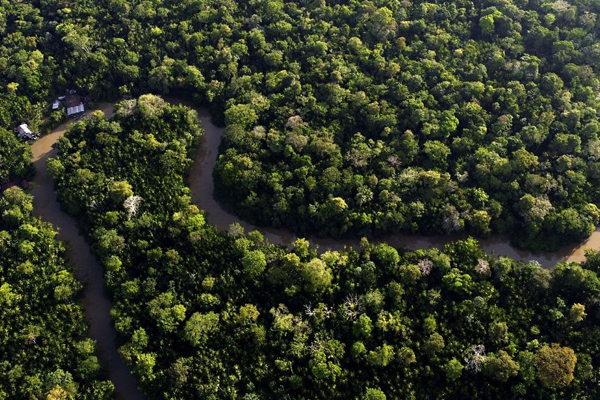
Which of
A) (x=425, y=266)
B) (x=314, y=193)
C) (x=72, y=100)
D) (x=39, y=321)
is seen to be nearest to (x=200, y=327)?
(x=39, y=321)

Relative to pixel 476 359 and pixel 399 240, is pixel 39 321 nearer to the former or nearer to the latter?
pixel 399 240

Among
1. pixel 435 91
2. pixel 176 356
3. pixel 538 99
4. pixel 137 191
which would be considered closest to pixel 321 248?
pixel 176 356

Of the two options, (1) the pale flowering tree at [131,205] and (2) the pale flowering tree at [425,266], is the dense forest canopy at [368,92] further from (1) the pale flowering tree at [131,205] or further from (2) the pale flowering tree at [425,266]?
(1) the pale flowering tree at [131,205]

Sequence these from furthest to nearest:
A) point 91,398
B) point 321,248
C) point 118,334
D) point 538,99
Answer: point 538,99, point 321,248, point 118,334, point 91,398

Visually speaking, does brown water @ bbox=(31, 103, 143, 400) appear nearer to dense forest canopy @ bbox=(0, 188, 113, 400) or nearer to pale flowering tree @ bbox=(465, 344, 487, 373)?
dense forest canopy @ bbox=(0, 188, 113, 400)

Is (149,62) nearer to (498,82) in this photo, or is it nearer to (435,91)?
(435,91)

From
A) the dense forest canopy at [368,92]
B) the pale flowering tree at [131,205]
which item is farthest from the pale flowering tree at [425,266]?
the pale flowering tree at [131,205]
